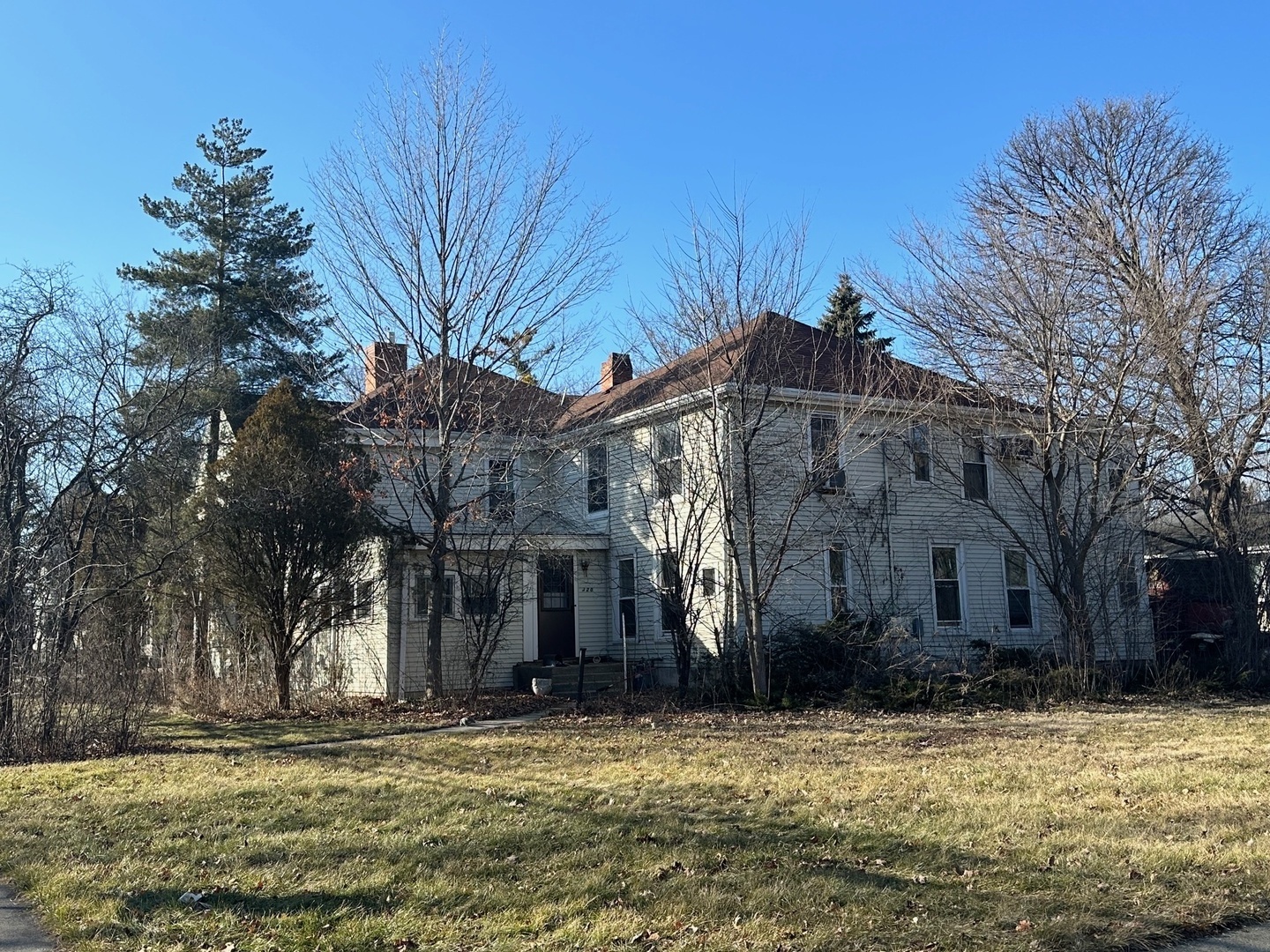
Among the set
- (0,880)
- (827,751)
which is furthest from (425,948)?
(827,751)

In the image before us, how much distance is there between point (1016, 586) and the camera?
68.9 feet

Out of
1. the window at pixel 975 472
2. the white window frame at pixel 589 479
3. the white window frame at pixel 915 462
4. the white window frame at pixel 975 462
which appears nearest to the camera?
the white window frame at pixel 975 462

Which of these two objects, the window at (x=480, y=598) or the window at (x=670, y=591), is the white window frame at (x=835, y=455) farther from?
the window at (x=480, y=598)

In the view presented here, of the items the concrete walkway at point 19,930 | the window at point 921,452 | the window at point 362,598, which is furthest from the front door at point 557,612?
the concrete walkway at point 19,930

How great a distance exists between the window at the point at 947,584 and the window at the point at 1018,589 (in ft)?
3.94

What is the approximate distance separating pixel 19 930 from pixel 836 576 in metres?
15.3

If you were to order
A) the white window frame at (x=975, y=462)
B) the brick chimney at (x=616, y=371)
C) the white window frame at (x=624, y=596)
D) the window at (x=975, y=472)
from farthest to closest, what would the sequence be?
the brick chimney at (x=616, y=371)
the window at (x=975, y=472)
the white window frame at (x=624, y=596)
the white window frame at (x=975, y=462)

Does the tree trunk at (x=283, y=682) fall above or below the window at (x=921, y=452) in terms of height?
below

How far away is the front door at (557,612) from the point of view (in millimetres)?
20469

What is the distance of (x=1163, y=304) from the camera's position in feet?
54.4

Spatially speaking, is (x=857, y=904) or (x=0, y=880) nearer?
(x=857, y=904)

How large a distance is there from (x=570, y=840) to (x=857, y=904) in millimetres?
2161

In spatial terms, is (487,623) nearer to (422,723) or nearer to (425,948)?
(422,723)

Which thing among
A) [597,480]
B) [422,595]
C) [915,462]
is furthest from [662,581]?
[915,462]
